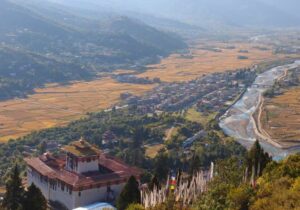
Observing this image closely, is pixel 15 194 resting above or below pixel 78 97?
above

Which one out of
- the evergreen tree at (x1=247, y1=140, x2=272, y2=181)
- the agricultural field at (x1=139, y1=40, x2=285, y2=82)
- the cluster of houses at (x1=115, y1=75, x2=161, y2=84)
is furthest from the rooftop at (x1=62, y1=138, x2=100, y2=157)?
the agricultural field at (x1=139, y1=40, x2=285, y2=82)

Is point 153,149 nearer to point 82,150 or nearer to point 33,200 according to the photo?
point 82,150

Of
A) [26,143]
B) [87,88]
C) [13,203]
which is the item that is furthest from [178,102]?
[13,203]

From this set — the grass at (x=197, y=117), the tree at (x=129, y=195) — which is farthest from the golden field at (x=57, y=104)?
the tree at (x=129, y=195)

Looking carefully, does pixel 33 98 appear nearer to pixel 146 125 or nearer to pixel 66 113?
pixel 66 113

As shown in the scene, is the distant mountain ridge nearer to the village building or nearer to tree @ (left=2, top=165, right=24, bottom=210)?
the village building

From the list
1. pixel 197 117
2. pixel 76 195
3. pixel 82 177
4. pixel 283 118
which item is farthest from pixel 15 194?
pixel 283 118
